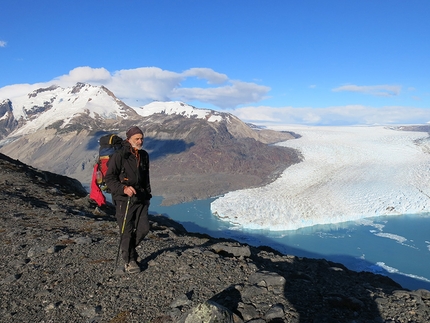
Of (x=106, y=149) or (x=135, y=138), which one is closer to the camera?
(x=135, y=138)

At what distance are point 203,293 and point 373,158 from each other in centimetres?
5020

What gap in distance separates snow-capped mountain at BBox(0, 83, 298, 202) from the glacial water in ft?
72.9

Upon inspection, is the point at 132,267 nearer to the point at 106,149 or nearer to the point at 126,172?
the point at 126,172

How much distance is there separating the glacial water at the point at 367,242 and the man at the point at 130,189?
2229 centimetres

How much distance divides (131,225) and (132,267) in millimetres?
475

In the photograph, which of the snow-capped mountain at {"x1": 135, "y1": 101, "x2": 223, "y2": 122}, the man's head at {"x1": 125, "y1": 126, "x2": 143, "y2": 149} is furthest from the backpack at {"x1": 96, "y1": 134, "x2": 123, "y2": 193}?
the snow-capped mountain at {"x1": 135, "y1": 101, "x2": 223, "y2": 122}

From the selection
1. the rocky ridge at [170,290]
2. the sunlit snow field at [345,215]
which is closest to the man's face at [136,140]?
the rocky ridge at [170,290]

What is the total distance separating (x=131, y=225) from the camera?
379cm

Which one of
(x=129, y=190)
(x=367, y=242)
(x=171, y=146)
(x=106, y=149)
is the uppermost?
(x=106, y=149)

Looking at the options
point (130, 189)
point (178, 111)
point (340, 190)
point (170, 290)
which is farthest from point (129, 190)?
point (178, 111)

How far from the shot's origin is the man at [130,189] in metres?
3.53

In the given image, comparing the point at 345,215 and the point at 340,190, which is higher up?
the point at 340,190

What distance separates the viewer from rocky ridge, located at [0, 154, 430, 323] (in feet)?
9.70

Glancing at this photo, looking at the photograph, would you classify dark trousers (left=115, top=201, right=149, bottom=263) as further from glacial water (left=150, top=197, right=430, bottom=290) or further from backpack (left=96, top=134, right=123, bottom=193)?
glacial water (left=150, top=197, right=430, bottom=290)
